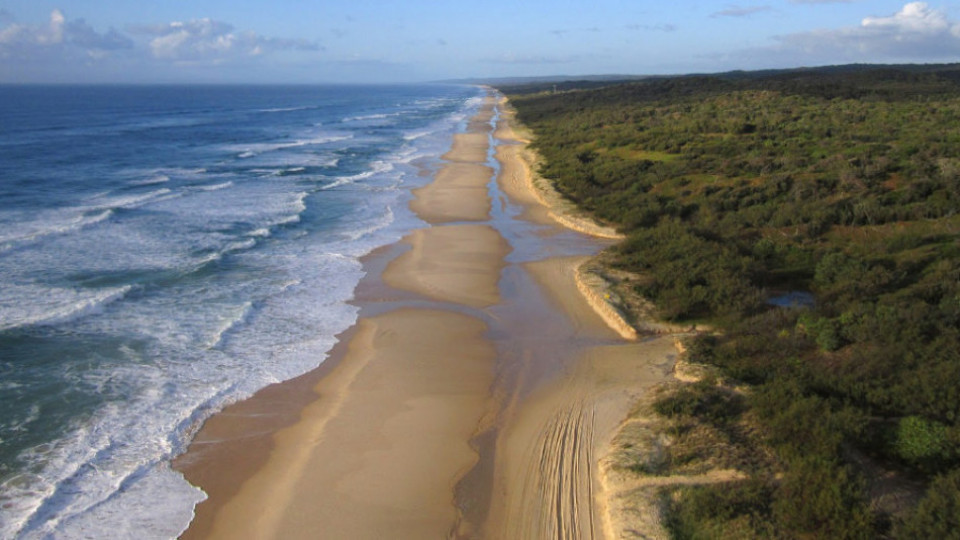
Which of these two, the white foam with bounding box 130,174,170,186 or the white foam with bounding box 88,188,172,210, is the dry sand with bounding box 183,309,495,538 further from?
the white foam with bounding box 130,174,170,186

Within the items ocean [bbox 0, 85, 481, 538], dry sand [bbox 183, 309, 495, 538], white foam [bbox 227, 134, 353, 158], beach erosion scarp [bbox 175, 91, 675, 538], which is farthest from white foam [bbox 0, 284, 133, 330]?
white foam [bbox 227, 134, 353, 158]

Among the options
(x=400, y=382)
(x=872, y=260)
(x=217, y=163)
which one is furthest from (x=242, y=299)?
(x=217, y=163)

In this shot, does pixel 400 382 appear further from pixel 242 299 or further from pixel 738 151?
pixel 738 151

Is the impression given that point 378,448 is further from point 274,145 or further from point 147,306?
point 274,145

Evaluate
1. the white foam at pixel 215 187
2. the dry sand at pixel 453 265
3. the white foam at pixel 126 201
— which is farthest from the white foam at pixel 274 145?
the dry sand at pixel 453 265

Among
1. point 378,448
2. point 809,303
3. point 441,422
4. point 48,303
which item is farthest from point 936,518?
point 48,303

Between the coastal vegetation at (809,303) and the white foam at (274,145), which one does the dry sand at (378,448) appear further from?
the white foam at (274,145)
